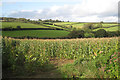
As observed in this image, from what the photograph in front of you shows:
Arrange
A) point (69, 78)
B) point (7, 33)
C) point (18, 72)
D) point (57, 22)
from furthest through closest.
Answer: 1. point (57, 22)
2. point (7, 33)
3. point (18, 72)
4. point (69, 78)

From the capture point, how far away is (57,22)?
1099 inches

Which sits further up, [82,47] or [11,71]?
[82,47]

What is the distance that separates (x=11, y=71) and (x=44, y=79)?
1.47 meters

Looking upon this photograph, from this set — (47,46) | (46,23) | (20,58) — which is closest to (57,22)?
(46,23)

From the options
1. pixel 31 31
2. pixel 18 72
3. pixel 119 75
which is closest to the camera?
pixel 119 75

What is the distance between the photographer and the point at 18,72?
495cm

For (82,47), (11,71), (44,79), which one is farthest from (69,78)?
(82,47)

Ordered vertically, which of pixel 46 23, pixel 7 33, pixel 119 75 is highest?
pixel 46 23

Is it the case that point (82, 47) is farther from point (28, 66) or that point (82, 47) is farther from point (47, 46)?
point (28, 66)

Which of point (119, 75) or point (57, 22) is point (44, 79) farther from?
point (57, 22)

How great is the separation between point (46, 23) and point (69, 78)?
21.6 metres

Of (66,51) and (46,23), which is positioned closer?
(66,51)

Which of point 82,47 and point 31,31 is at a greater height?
point 31,31

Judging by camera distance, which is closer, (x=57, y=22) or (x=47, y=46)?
(x=47, y=46)
